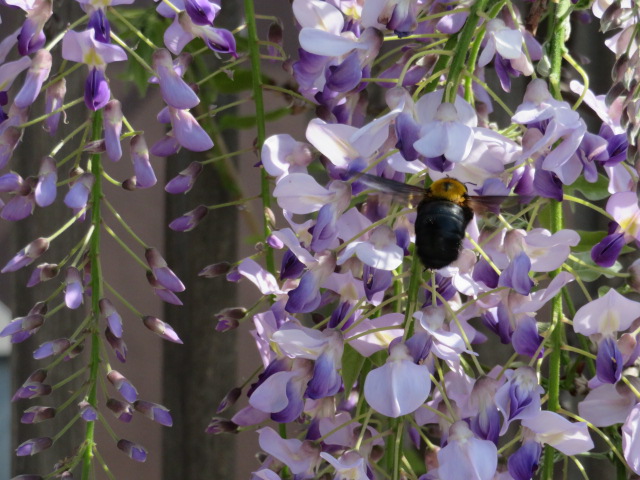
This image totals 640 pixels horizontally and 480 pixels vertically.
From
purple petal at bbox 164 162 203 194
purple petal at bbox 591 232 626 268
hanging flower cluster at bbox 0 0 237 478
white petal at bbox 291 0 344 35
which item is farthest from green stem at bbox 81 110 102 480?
purple petal at bbox 591 232 626 268

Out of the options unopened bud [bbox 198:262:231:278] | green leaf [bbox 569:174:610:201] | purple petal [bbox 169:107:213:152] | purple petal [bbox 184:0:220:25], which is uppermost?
purple petal [bbox 184:0:220:25]

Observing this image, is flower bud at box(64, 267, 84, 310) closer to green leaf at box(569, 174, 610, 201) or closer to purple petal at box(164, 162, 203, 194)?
purple petal at box(164, 162, 203, 194)

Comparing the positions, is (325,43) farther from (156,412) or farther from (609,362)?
(156,412)

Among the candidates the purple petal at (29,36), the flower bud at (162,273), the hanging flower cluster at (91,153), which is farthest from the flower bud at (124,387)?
the purple petal at (29,36)

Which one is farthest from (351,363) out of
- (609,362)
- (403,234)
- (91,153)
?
(91,153)

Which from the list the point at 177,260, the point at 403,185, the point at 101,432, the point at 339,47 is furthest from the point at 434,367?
the point at 101,432

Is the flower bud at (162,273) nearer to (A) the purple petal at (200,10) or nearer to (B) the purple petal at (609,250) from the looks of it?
(A) the purple petal at (200,10)
